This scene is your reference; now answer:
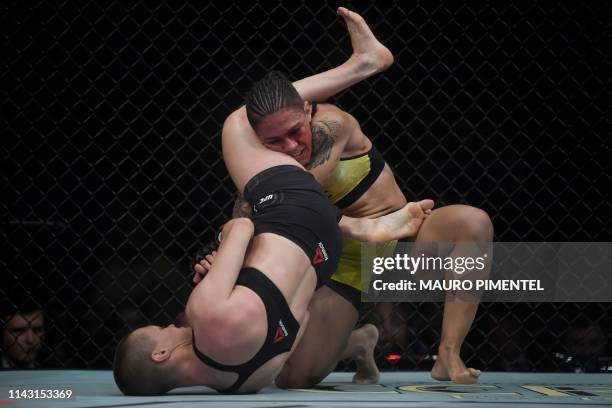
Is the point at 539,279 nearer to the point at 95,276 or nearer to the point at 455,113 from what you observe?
the point at 455,113

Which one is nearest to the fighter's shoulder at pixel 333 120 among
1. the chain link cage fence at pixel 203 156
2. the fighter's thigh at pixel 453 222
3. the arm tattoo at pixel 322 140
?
the arm tattoo at pixel 322 140

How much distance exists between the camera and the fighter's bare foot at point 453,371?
217 cm

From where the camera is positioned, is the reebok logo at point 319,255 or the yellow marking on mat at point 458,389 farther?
the yellow marking on mat at point 458,389

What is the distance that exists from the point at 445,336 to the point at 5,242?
1.78 m

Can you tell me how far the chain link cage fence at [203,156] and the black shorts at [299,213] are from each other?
1197 mm

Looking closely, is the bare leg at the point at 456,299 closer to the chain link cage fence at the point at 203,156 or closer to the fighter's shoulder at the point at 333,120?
the fighter's shoulder at the point at 333,120

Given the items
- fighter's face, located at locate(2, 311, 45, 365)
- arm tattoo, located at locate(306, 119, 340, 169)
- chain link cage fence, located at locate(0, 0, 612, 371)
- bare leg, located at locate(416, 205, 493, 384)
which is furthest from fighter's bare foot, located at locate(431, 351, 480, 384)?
fighter's face, located at locate(2, 311, 45, 365)

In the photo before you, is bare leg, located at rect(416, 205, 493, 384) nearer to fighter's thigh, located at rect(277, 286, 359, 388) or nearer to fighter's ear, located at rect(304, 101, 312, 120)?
fighter's thigh, located at rect(277, 286, 359, 388)

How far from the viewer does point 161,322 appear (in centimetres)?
346

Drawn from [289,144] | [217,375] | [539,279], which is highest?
[539,279]

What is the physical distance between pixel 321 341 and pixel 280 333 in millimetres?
520

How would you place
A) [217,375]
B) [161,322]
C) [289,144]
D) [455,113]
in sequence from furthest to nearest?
[455,113] → [161,322] → [289,144] → [217,375]

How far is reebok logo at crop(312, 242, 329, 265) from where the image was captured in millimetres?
1831

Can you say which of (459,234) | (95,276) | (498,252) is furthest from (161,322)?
(459,234)
